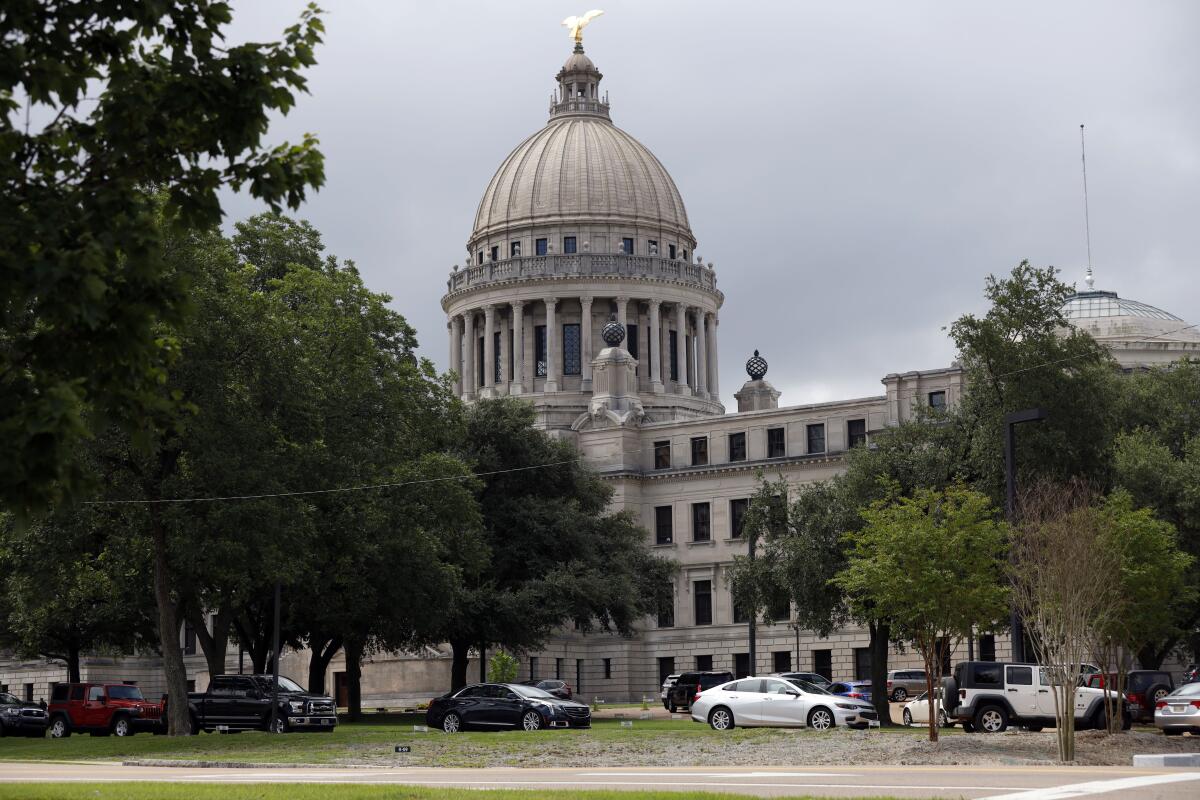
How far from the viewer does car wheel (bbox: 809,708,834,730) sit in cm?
4144

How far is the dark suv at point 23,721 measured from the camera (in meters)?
54.4

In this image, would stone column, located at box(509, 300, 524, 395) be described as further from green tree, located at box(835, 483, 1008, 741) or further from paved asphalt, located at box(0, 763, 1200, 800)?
paved asphalt, located at box(0, 763, 1200, 800)

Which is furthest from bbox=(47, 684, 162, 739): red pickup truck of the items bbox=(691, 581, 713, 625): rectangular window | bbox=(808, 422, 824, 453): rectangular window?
bbox=(691, 581, 713, 625): rectangular window

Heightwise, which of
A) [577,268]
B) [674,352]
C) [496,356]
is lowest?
[496,356]

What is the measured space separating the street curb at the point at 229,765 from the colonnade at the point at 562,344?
8543 centimetres

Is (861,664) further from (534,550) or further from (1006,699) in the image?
(1006,699)

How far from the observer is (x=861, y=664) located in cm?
9550

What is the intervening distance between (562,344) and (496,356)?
208 inches

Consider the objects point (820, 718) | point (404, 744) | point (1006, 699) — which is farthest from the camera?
point (820, 718)

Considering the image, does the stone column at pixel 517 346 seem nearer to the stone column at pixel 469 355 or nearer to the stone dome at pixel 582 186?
the stone column at pixel 469 355

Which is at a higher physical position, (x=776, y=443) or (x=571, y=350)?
(x=571, y=350)

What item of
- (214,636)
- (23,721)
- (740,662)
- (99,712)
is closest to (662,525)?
(740,662)

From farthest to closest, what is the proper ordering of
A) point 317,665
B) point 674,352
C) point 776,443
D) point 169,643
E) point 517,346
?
point 674,352 → point 517,346 → point 776,443 → point 317,665 → point 169,643

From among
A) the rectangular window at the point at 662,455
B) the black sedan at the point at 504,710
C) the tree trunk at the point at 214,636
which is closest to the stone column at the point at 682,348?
the rectangular window at the point at 662,455
